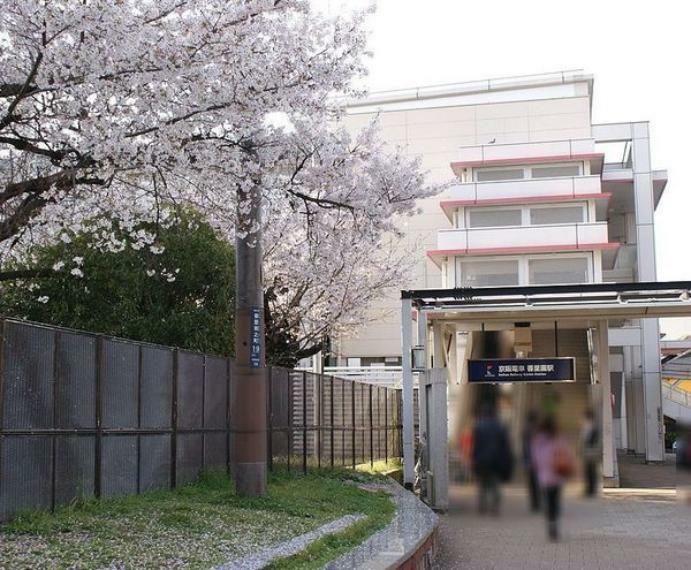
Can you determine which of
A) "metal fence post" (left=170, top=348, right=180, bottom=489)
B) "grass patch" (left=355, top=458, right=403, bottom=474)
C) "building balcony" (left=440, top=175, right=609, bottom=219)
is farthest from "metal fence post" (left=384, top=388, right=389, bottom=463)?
"metal fence post" (left=170, top=348, right=180, bottom=489)

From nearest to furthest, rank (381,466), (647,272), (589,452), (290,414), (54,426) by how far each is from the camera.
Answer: (589,452) → (54,426) → (290,414) → (381,466) → (647,272)

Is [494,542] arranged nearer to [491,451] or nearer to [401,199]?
[491,451]

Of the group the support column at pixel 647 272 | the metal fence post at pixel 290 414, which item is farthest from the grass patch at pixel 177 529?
the support column at pixel 647 272

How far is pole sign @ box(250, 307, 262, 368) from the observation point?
13508 mm

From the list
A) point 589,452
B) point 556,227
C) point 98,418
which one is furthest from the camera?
point 556,227

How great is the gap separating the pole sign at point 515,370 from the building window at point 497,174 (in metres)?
21.8

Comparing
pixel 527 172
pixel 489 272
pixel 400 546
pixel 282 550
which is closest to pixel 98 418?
pixel 282 550

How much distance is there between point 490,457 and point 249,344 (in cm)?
440

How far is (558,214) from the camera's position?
41.5 meters

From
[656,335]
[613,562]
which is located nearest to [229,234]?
[613,562]

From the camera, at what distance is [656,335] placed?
41.4 m

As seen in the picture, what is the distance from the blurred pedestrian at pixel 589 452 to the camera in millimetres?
9388

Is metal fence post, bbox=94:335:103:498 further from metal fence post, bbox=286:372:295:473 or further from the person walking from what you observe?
metal fence post, bbox=286:372:295:473

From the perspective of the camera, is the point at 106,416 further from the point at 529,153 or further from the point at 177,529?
the point at 529,153
